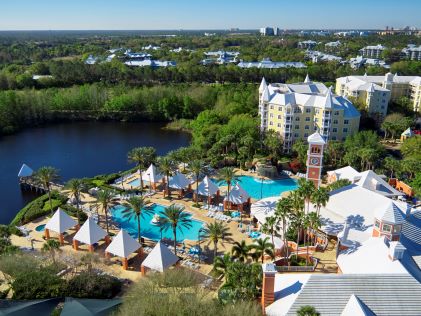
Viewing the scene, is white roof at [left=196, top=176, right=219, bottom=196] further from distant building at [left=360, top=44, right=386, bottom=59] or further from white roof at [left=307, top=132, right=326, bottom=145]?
distant building at [left=360, top=44, right=386, bottom=59]

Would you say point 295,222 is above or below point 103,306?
above

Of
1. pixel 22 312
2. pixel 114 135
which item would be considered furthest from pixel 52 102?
pixel 22 312

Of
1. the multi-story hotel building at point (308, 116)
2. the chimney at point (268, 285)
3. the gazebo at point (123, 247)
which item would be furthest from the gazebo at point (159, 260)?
the multi-story hotel building at point (308, 116)

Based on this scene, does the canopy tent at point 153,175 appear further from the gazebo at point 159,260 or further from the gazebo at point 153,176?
the gazebo at point 159,260

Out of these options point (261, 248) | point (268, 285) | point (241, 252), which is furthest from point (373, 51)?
point (268, 285)

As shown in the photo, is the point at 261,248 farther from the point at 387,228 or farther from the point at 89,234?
the point at 89,234

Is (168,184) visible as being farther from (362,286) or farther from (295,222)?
(362,286)
